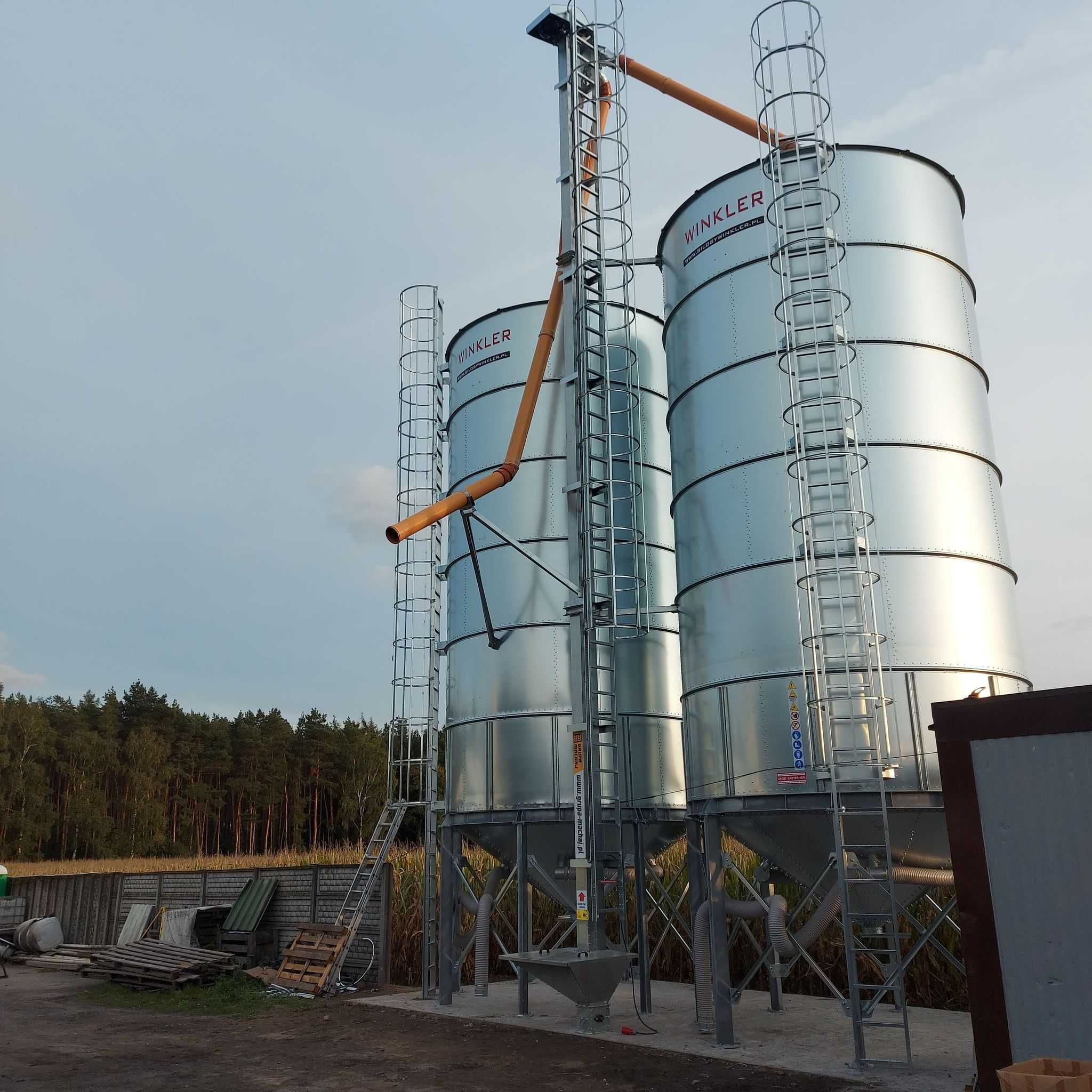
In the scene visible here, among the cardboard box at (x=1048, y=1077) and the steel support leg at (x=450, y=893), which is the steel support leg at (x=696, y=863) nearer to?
the steel support leg at (x=450, y=893)

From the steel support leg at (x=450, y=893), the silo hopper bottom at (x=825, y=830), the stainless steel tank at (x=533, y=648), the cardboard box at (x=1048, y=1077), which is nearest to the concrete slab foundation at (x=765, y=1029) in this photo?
the steel support leg at (x=450, y=893)

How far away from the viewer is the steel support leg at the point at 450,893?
618 inches

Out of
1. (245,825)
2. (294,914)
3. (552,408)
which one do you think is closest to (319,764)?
(245,825)

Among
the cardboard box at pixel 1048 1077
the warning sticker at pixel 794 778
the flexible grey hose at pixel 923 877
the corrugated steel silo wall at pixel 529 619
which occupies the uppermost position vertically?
the corrugated steel silo wall at pixel 529 619

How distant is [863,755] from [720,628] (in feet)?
7.72

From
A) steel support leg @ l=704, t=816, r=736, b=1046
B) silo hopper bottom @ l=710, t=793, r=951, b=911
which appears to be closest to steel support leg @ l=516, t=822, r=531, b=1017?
steel support leg @ l=704, t=816, r=736, b=1046

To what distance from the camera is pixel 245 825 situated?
223 ft

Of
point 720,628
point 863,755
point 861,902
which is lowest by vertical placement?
point 861,902

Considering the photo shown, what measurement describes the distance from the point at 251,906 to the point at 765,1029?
35.8 feet

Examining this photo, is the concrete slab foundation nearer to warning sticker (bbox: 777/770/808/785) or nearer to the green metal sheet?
warning sticker (bbox: 777/770/808/785)

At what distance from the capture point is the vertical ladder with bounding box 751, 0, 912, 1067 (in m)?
10.7

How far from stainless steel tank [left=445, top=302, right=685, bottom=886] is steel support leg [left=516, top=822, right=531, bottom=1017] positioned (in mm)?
308

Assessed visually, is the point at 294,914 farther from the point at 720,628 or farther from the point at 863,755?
the point at 863,755

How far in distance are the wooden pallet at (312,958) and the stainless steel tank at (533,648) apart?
3541 millimetres
